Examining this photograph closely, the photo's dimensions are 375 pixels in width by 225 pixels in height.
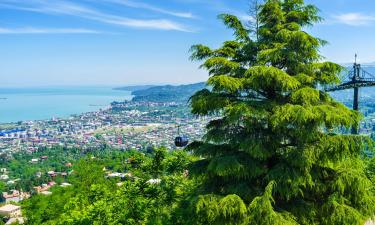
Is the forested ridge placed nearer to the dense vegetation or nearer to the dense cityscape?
the dense vegetation

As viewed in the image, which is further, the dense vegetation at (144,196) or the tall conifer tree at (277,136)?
the dense vegetation at (144,196)

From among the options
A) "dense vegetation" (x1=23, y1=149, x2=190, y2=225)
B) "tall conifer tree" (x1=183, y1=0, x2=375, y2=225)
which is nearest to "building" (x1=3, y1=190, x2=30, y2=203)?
"dense vegetation" (x1=23, y1=149, x2=190, y2=225)

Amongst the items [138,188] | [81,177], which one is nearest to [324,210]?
[138,188]

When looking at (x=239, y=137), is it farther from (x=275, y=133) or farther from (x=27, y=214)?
(x=27, y=214)

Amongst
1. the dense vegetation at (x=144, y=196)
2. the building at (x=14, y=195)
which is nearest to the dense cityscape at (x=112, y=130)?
the building at (x=14, y=195)

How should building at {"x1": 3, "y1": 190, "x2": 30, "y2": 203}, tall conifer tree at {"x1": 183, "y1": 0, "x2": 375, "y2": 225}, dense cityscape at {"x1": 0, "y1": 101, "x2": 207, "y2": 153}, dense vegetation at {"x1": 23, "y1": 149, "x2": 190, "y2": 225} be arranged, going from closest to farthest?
tall conifer tree at {"x1": 183, "y1": 0, "x2": 375, "y2": 225} < dense vegetation at {"x1": 23, "y1": 149, "x2": 190, "y2": 225} < building at {"x1": 3, "y1": 190, "x2": 30, "y2": 203} < dense cityscape at {"x1": 0, "y1": 101, "x2": 207, "y2": 153}

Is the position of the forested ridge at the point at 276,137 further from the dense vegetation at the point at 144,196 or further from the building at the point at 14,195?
Answer: the building at the point at 14,195
